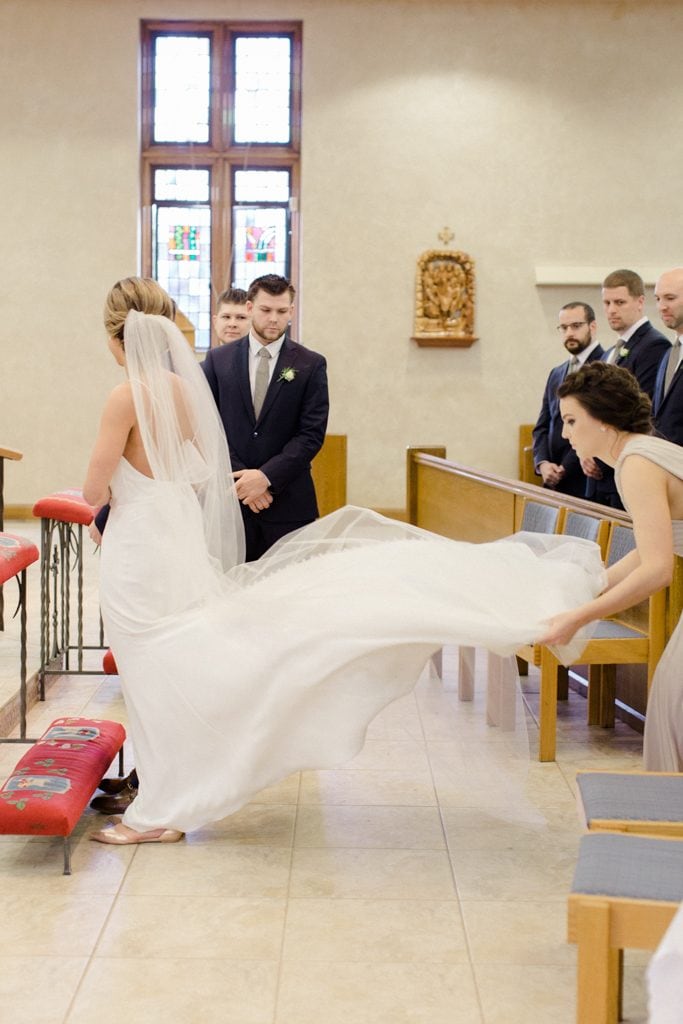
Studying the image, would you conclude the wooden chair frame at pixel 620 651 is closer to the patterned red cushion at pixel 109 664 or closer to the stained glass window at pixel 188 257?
the patterned red cushion at pixel 109 664

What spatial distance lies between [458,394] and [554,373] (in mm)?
3818

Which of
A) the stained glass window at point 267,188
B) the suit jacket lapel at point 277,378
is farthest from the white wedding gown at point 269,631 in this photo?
the stained glass window at point 267,188

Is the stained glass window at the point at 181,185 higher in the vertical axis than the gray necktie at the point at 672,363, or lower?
higher

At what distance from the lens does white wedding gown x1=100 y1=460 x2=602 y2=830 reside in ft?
10.4

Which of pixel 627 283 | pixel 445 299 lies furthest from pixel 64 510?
pixel 445 299

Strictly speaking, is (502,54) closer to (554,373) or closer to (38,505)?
(554,373)

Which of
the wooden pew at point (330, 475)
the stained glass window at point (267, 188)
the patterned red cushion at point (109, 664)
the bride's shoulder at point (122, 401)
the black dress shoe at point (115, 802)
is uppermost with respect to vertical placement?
the stained glass window at point (267, 188)

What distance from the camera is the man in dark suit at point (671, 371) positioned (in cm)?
535

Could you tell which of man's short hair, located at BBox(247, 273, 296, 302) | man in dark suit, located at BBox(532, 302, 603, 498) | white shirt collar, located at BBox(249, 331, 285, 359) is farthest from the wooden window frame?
man's short hair, located at BBox(247, 273, 296, 302)

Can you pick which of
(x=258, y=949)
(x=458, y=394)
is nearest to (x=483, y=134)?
(x=458, y=394)

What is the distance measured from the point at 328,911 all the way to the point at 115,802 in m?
0.99

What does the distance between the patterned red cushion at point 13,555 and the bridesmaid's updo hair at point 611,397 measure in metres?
1.89

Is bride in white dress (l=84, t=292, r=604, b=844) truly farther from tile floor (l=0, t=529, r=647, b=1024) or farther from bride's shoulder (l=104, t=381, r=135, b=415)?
tile floor (l=0, t=529, r=647, b=1024)

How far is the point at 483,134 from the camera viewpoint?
35.5ft
